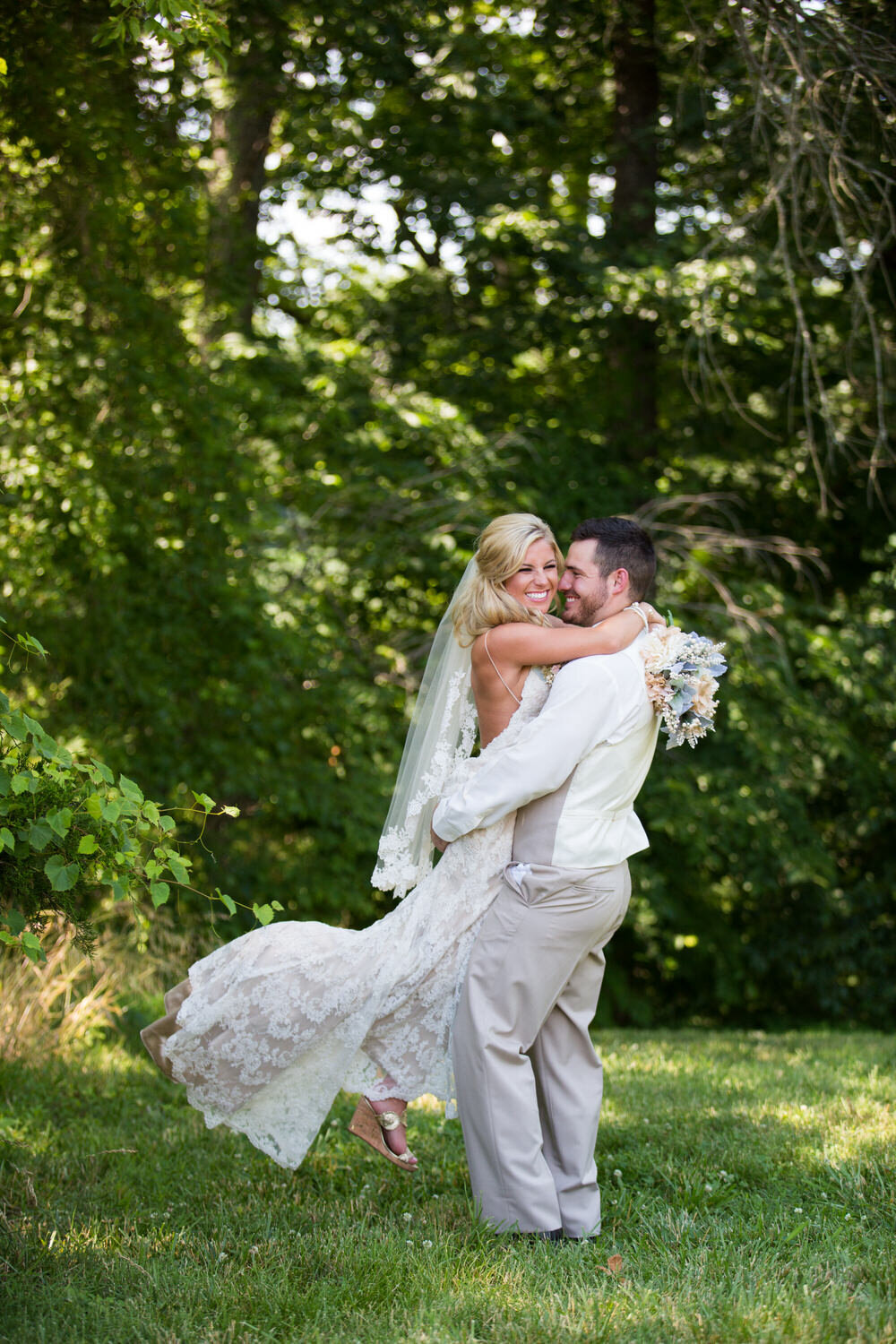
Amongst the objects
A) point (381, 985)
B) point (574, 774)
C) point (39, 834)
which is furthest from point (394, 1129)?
point (39, 834)

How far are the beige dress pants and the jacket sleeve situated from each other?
0.25m

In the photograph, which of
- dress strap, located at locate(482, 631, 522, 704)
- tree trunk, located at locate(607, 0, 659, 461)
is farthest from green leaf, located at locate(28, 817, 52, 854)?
tree trunk, located at locate(607, 0, 659, 461)

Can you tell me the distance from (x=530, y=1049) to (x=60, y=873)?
1656 mm

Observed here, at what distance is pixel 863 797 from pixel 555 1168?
8.09 metres

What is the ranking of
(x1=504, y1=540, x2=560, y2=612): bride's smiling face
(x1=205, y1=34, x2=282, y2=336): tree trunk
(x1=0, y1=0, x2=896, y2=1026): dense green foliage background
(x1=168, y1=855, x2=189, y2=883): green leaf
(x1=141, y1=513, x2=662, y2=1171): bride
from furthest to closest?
(x1=205, y1=34, x2=282, y2=336): tree trunk → (x1=0, y1=0, x2=896, y2=1026): dense green foliage background → (x1=504, y1=540, x2=560, y2=612): bride's smiling face → (x1=141, y1=513, x2=662, y2=1171): bride → (x1=168, y1=855, x2=189, y2=883): green leaf

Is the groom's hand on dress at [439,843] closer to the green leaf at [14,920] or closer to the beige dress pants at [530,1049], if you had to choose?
the beige dress pants at [530,1049]

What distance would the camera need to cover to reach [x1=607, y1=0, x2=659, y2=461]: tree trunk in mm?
11047

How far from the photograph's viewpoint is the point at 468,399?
36.9ft

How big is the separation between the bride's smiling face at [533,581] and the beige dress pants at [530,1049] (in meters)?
0.90

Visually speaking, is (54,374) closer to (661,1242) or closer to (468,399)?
(468,399)

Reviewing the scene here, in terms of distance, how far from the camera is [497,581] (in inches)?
155

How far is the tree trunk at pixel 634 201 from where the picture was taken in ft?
36.2

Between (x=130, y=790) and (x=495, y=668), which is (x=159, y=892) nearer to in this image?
(x=130, y=790)

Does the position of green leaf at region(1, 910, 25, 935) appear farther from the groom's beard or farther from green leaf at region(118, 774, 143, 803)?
the groom's beard
